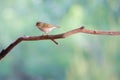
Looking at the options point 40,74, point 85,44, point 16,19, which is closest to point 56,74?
point 40,74

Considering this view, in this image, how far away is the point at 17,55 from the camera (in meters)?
2.21

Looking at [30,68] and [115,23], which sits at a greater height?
[115,23]

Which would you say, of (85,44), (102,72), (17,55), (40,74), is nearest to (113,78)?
(102,72)

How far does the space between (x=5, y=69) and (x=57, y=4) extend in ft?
1.85

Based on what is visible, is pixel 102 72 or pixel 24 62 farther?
pixel 102 72

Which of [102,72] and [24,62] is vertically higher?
[24,62]

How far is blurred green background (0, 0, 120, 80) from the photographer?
2.20m

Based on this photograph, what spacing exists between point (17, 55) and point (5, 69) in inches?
4.7

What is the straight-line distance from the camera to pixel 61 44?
2.33 meters

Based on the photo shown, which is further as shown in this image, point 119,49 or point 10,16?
point 119,49

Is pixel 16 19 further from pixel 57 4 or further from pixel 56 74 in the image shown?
pixel 56 74

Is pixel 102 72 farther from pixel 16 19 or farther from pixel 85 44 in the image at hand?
pixel 16 19

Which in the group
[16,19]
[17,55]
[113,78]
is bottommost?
[113,78]

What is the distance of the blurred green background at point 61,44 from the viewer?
2201mm
